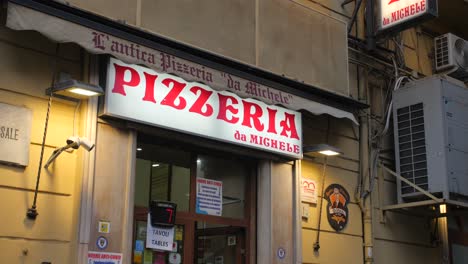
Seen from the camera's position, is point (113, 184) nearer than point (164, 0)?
Yes

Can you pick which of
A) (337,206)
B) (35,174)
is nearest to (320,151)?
(337,206)

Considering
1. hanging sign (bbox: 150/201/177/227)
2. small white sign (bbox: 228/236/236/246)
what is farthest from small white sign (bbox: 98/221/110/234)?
small white sign (bbox: 228/236/236/246)

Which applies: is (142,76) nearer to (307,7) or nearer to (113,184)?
(113,184)

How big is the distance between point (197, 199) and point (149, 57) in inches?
70.2

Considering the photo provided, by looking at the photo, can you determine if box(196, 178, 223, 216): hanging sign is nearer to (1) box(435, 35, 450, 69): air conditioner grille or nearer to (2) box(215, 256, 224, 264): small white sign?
(2) box(215, 256, 224, 264): small white sign

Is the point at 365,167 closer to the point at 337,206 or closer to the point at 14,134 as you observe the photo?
the point at 337,206

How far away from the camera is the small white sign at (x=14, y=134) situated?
5438 mm

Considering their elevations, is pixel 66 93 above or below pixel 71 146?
above

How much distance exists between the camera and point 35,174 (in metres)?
5.61

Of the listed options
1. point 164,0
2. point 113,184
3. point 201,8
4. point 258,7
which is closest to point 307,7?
point 258,7

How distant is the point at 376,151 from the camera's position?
29.8ft

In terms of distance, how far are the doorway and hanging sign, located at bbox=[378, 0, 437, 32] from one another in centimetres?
300

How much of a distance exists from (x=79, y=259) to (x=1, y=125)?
4.33 feet

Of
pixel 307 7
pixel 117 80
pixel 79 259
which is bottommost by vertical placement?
pixel 79 259
